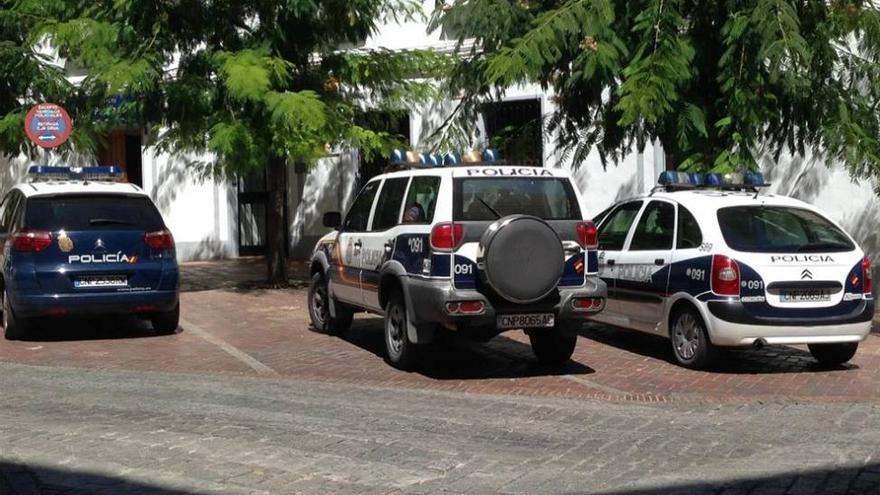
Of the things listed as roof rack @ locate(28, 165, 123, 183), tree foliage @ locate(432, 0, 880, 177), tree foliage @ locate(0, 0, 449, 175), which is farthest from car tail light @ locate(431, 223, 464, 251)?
tree foliage @ locate(0, 0, 449, 175)

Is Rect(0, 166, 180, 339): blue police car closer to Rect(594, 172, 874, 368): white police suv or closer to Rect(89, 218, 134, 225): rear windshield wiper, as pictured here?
Rect(89, 218, 134, 225): rear windshield wiper

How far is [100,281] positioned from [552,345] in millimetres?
5012

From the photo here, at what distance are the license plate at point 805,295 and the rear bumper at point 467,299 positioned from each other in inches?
63.9

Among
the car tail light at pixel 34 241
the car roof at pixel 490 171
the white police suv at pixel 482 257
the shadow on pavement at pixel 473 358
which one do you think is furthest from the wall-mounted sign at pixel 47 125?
the car roof at pixel 490 171

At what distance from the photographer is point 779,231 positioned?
1138 centimetres

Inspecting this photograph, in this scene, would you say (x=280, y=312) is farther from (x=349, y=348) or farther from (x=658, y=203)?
(x=658, y=203)

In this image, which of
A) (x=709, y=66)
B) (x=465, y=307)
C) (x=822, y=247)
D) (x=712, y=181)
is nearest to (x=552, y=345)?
(x=465, y=307)

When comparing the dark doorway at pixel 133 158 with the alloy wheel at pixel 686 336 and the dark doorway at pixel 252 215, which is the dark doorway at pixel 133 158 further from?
the alloy wheel at pixel 686 336

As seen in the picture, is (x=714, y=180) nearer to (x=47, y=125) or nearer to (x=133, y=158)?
(x=47, y=125)

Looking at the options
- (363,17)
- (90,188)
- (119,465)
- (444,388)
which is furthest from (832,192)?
(119,465)

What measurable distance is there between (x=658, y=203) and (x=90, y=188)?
6.25 m

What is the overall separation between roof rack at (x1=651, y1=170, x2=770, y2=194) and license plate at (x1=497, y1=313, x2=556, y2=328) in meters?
2.53

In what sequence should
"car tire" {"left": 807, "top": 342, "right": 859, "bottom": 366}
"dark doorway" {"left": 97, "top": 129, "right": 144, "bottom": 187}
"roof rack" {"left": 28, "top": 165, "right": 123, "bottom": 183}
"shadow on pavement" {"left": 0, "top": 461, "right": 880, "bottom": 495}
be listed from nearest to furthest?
"shadow on pavement" {"left": 0, "top": 461, "right": 880, "bottom": 495} → "car tire" {"left": 807, "top": 342, "right": 859, "bottom": 366} → "roof rack" {"left": 28, "top": 165, "right": 123, "bottom": 183} → "dark doorway" {"left": 97, "top": 129, "right": 144, "bottom": 187}

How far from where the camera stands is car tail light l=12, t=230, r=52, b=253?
13.0m
